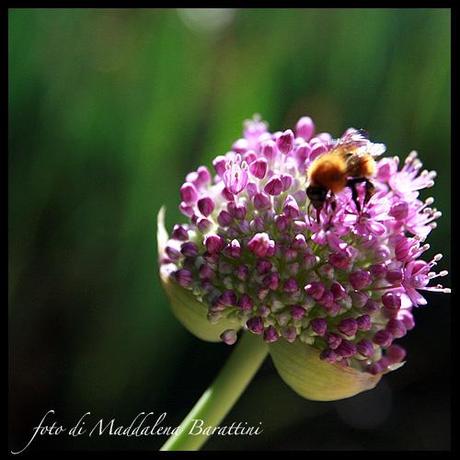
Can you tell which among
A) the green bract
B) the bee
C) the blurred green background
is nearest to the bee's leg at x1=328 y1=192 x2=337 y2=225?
the bee

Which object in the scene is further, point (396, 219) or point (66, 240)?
point (66, 240)

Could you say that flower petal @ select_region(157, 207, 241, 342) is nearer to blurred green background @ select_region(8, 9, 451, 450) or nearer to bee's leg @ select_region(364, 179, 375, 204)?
bee's leg @ select_region(364, 179, 375, 204)

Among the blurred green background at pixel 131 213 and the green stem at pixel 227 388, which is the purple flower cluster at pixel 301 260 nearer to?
the green stem at pixel 227 388

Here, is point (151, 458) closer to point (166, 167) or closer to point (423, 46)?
point (166, 167)

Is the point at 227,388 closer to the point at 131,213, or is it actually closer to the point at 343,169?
the point at 343,169

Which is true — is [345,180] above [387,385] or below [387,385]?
above

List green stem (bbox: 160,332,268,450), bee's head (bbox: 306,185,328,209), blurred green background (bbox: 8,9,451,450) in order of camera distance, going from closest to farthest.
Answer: bee's head (bbox: 306,185,328,209)
green stem (bbox: 160,332,268,450)
blurred green background (bbox: 8,9,451,450)

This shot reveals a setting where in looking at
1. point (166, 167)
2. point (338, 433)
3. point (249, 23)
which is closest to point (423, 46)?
point (249, 23)
